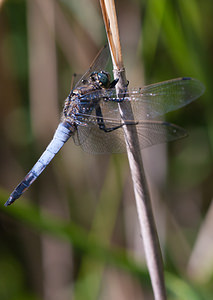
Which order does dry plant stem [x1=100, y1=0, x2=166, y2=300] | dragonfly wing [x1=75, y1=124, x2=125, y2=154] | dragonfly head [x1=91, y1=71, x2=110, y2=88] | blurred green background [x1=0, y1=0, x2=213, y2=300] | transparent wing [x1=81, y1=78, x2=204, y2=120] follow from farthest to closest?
blurred green background [x1=0, y1=0, x2=213, y2=300], dragonfly head [x1=91, y1=71, x2=110, y2=88], dragonfly wing [x1=75, y1=124, x2=125, y2=154], transparent wing [x1=81, y1=78, x2=204, y2=120], dry plant stem [x1=100, y1=0, x2=166, y2=300]

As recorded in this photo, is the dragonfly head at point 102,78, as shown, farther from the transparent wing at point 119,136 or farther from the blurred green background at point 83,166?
the blurred green background at point 83,166

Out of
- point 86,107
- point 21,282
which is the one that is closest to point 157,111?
point 86,107

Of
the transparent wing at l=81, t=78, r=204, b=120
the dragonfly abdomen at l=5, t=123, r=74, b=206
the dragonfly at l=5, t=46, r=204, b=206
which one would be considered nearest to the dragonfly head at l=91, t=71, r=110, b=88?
the dragonfly at l=5, t=46, r=204, b=206

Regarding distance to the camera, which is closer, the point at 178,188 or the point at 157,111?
the point at 157,111

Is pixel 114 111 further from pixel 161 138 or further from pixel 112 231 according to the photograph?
pixel 112 231

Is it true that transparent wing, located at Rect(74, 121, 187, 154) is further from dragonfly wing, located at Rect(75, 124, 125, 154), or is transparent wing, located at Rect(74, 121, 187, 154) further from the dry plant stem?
the dry plant stem

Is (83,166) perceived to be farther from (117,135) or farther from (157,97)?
(157,97)
